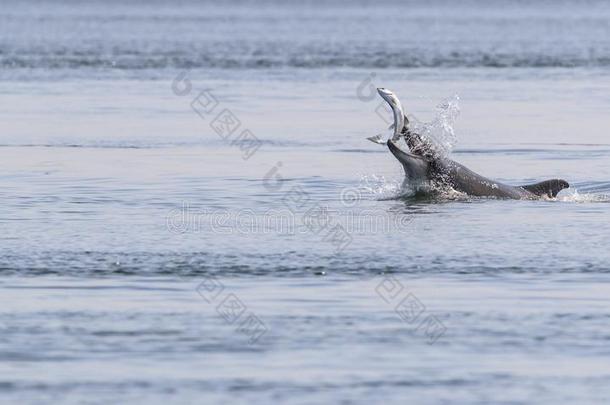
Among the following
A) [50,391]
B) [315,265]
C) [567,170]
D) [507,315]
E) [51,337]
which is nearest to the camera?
[50,391]

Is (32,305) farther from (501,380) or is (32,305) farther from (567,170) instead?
(567,170)

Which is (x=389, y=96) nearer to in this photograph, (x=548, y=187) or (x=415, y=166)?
(x=415, y=166)

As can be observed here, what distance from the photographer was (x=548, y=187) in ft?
94.3

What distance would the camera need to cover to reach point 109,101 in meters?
52.5

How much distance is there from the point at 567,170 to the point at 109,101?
849 inches

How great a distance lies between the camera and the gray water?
16.6 metres

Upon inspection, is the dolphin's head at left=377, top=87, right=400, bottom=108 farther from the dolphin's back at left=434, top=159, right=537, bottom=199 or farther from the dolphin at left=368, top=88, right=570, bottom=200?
the dolphin's back at left=434, top=159, right=537, bottom=199

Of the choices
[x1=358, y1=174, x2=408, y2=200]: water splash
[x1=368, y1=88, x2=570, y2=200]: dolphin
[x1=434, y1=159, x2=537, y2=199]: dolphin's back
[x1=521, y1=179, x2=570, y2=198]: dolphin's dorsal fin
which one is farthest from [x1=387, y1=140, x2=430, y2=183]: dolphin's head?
[x1=521, y1=179, x2=570, y2=198]: dolphin's dorsal fin

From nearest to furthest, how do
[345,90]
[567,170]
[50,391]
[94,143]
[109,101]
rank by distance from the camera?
[50,391] < [567,170] < [94,143] < [109,101] < [345,90]

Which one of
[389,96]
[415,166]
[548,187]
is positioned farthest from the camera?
[415,166]

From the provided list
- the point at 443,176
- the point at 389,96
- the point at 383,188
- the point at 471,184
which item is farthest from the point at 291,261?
the point at 383,188

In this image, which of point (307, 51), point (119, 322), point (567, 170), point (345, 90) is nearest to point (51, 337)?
point (119, 322)

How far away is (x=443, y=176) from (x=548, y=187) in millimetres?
1800

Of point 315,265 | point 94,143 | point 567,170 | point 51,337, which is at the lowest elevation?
point 51,337
